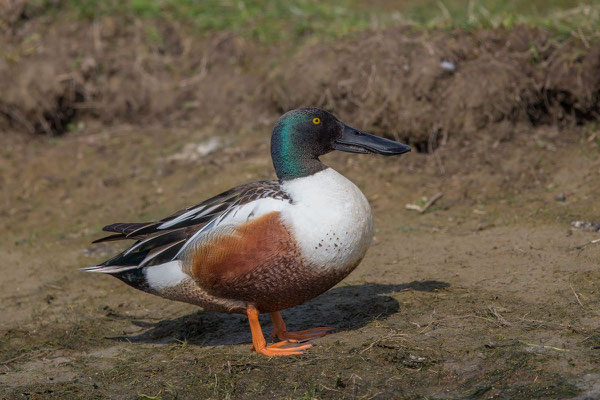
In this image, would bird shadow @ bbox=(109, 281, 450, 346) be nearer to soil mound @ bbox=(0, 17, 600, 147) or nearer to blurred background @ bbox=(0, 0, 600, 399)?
blurred background @ bbox=(0, 0, 600, 399)

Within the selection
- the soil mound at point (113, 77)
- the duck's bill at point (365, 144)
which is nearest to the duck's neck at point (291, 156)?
the duck's bill at point (365, 144)

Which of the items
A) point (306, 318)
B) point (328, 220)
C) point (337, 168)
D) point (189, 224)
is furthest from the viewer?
point (337, 168)

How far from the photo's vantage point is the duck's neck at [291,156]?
3.57 meters

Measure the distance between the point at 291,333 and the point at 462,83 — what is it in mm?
2794

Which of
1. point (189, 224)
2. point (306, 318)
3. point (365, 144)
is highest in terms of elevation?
point (365, 144)

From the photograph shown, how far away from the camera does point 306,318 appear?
13.6ft

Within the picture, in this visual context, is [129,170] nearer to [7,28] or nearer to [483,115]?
→ [7,28]

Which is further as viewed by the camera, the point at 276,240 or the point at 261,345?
the point at 261,345

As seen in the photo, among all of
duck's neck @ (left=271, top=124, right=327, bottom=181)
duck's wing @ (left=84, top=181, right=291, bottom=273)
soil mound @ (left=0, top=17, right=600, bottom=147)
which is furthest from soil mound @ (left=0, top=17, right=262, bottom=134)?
duck's neck @ (left=271, top=124, right=327, bottom=181)

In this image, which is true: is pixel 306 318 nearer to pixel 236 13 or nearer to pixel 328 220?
pixel 328 220

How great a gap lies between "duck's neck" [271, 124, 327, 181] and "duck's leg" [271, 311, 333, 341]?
2.60 feet

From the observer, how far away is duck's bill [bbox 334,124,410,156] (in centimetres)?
373

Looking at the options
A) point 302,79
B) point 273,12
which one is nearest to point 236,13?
Answer: point 273,12

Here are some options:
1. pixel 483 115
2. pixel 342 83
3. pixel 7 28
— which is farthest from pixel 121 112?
pixel 483 115
